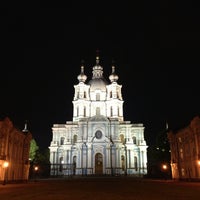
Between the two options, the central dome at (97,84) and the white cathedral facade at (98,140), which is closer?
the white cathedral facade at (98,140)

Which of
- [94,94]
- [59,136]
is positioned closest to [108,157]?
[59,136]

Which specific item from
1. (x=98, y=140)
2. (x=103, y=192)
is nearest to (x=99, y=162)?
(x=98, y=140)

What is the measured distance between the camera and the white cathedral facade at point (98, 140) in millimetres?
66375

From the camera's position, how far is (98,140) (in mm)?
68062

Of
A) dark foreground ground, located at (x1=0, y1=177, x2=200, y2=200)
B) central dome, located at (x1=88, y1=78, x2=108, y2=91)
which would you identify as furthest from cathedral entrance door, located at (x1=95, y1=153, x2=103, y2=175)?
dark foreground ground, located at (x1=0, y1=177, x2=200, y2=200)

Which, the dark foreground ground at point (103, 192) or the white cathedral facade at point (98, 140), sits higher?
the white cathedral facade at point (98, 140)

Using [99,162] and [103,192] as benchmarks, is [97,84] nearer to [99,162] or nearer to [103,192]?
[99,162]

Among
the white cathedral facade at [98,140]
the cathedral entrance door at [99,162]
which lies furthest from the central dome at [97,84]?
the cathedral entrance door at [99,162]

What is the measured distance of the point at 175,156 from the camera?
4525cm

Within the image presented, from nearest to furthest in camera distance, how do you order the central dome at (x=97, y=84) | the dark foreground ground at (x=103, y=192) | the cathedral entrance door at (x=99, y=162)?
the dark foreground ground at (x=103, y=192) < the cathedral entrance door at (x=99, y=162) < the central dome at (x=97, y=84)

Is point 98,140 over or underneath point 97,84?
underneath

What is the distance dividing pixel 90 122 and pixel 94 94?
13296mm

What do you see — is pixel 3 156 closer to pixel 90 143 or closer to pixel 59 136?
pixel 90 143

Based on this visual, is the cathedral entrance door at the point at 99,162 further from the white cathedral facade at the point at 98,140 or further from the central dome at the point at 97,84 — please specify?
the central dome at the point at 97,84
